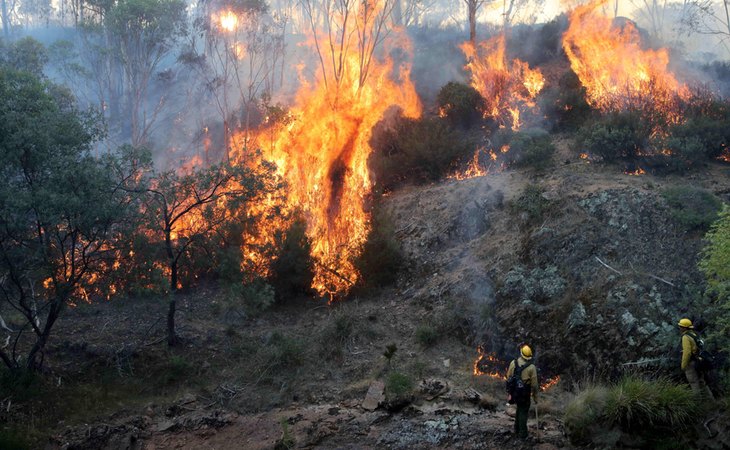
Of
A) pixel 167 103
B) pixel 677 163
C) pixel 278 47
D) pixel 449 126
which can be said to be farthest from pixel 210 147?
pixel 677 163

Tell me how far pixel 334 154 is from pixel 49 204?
13.1 meters

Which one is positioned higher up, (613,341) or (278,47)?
(278,47)

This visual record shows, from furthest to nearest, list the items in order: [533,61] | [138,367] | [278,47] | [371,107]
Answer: [278,47]
[533,61]
[371,107]
[138,367]

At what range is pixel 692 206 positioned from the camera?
1383cm

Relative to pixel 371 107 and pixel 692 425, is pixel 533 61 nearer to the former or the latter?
pixel 371 107

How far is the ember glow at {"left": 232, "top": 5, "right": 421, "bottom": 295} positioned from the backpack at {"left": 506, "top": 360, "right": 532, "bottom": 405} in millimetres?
7746

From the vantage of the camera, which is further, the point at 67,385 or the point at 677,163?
the point at 677,163

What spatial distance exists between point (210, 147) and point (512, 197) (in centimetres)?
1942

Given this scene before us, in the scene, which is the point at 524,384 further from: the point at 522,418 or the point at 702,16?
the point at 702,16

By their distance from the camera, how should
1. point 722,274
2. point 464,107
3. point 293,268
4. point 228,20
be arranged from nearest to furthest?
point 722,274 → point 293,268 → point 464,107 → point 228,20

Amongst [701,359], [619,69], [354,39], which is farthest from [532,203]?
[354,39]

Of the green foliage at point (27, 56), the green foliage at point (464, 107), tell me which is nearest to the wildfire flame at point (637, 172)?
the green foliage at point (464, 107)

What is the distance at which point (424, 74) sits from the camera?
30.0m

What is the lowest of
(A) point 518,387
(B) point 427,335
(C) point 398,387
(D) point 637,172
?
(C) point 398,387
